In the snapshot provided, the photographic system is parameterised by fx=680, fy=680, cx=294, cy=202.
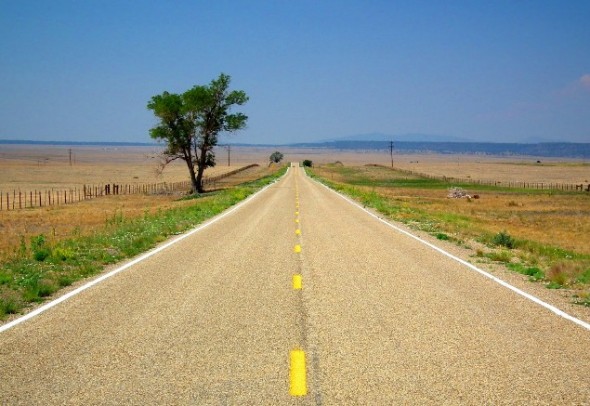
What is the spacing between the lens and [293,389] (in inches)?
249

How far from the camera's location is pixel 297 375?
675 cm

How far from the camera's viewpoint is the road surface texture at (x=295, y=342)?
6.29 m

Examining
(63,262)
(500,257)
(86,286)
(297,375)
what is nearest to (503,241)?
(500,257)

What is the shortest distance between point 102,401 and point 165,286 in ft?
19.5

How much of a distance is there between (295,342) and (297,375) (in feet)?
4.35

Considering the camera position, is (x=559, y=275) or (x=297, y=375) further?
(x=559, y=275)

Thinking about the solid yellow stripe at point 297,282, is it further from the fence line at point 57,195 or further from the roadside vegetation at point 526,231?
the fence line at point 57,195

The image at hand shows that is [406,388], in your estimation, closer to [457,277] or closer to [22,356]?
[22,356]

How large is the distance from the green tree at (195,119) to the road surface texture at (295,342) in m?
62.0

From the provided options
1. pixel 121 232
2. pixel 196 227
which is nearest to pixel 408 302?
pixel 121 232

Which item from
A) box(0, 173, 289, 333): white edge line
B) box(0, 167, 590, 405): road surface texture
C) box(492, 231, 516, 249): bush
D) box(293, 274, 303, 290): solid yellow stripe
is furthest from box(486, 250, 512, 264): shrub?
box(0, 173, 289, 333): white edge line

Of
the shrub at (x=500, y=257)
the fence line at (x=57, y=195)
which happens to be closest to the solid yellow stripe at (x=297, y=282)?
the shrub at (x=500, y=257)

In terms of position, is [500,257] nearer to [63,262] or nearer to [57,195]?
[63,262]

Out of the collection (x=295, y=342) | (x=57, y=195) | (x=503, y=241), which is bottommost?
(x=57, y=195)
